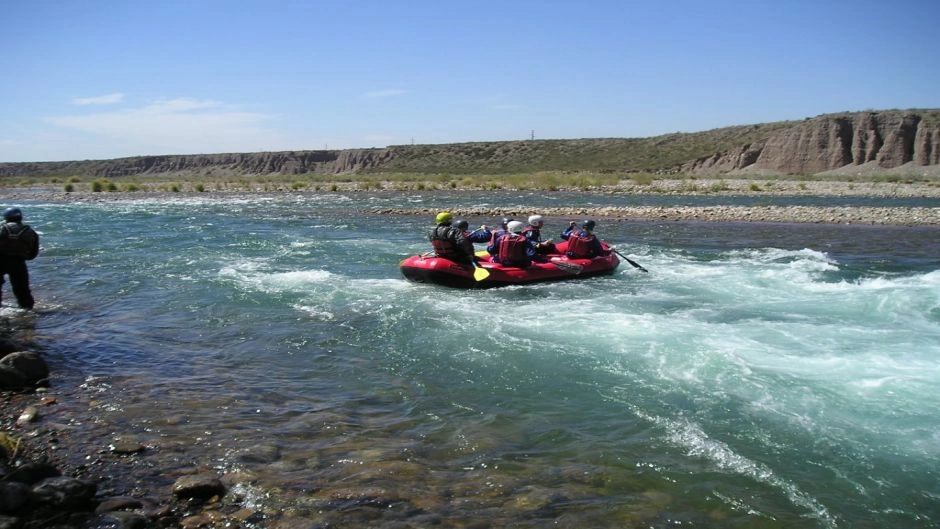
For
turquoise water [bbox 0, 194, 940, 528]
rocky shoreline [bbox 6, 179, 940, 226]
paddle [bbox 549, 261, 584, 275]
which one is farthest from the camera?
rocky shoreline [bbox 6, 179, 940, 226]

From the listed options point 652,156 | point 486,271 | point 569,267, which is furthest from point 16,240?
point 652,156

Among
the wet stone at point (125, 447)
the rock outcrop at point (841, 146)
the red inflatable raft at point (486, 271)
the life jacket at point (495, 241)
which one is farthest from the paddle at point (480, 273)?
the rock outcrop at point (841, 146)

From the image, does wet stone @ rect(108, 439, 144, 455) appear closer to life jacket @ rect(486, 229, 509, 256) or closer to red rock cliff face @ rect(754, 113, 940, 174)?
life jacket @ rect(486, 229, 509, 256)

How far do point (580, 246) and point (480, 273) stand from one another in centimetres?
243

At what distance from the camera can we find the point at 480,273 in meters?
12.1

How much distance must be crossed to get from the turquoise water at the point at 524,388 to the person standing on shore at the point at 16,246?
1.94ft

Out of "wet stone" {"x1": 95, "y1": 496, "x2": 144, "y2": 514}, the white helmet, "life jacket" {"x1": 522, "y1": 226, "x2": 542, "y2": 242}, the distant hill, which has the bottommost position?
"wet stone" {"x1": 95, "y1": 496, "x2": 144, "y2": 514}

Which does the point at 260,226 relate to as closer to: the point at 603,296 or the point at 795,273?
the point at 603,296

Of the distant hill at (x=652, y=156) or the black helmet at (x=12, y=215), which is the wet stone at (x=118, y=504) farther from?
the distant hill at (x=652, y=156)

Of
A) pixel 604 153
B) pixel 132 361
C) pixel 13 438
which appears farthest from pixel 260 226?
pixel 604 153

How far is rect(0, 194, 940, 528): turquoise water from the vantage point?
4.51 meters

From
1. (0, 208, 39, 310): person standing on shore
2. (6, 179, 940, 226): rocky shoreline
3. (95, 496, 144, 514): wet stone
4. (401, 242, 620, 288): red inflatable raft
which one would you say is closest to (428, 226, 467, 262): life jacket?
(401, 242, 620, 288): red inflatable raft

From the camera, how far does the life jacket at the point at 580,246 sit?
43.7ft

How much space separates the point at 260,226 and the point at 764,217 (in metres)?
17.9
